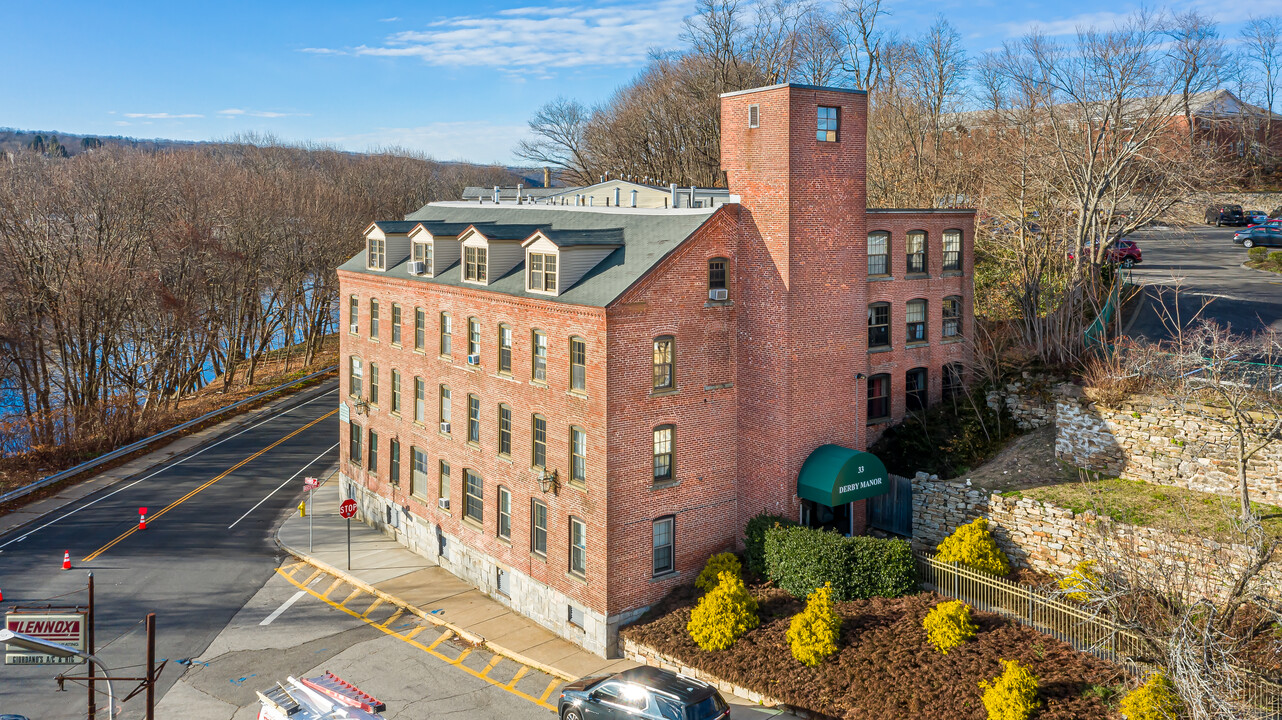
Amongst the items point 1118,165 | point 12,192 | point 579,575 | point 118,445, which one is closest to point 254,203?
point 12,192

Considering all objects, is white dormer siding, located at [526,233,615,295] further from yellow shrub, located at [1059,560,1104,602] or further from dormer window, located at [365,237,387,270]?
yellow shrub, located at [1059,560,1104,602]

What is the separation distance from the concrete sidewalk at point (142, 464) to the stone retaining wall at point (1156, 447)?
41.1 metres

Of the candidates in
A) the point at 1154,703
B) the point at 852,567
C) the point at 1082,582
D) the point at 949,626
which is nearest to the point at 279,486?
the point at 852,567

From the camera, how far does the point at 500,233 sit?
2964 centimetres

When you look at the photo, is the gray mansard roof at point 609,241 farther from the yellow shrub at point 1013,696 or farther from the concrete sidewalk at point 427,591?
the yellow shrub at point 1013,696

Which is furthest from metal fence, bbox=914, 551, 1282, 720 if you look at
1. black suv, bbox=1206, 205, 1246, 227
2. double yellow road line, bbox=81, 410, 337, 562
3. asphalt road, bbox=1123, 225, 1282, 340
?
black suv, bbox=1206, 205, 1246, 227

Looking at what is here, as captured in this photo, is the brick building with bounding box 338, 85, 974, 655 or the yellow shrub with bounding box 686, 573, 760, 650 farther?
the brick building with bounding box 338, 85, 974, 655

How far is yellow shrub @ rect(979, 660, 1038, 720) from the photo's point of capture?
1746 cm

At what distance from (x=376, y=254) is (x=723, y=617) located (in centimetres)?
2229

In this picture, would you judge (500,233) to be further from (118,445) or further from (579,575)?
(118,445)

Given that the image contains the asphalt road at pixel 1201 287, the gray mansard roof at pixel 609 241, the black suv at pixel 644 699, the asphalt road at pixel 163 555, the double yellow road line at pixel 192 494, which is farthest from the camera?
the asphalt road at pixel 1201 287

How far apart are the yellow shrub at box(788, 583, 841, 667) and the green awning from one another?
4.50 meters

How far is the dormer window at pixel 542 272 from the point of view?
1034 inches

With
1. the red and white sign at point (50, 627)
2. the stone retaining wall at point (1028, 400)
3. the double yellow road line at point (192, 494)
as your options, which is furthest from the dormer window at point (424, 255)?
the stone retaining wall at point (1028, 400)
